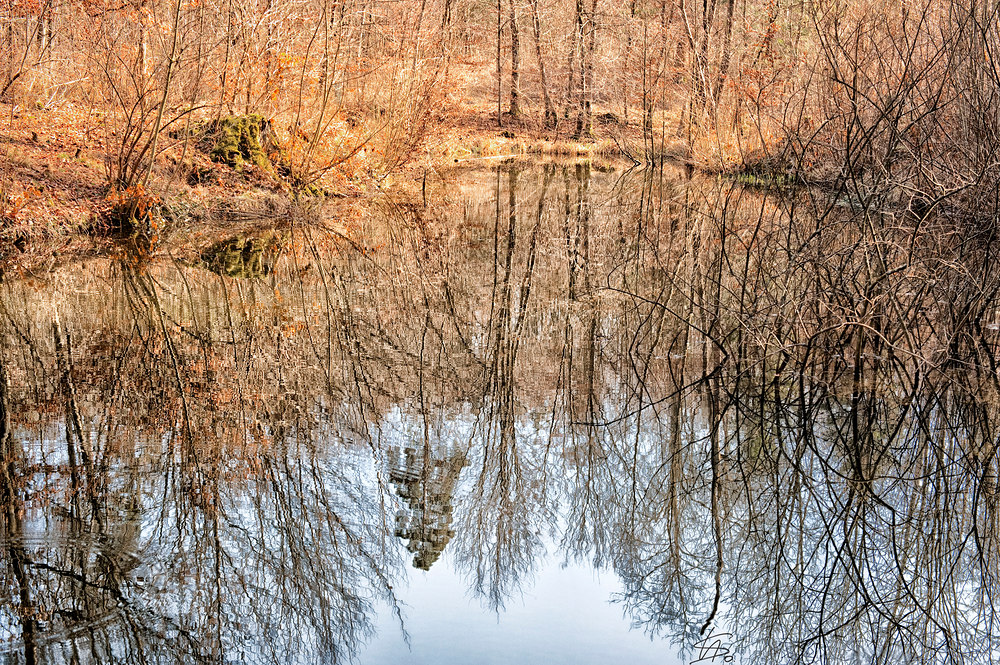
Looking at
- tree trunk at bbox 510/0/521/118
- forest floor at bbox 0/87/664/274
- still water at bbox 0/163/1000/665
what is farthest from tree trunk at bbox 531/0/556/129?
still water at bbox 0/163/1000/665

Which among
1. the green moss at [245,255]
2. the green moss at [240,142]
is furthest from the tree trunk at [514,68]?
the green moss at [245,255]

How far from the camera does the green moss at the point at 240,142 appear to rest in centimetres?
1631

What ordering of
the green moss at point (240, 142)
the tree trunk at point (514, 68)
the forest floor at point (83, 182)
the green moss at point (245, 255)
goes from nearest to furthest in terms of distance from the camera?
the green moss at point (245, 255), the forest floor at point (83, 182), the green moss at point (240, 142), the tree trunk at point (514, 68)

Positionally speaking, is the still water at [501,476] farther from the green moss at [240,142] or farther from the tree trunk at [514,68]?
the tree trunk at [514,68]

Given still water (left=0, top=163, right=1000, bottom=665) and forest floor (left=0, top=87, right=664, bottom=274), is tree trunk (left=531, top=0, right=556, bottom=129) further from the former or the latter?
still water (left=0, top=163, right=1000, bottom=665)

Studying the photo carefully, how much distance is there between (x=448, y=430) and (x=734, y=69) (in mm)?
22191

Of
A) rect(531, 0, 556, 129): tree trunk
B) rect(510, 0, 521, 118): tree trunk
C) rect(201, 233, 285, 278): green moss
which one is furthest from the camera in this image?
rect(510, 0, 521, 118): tree trunk

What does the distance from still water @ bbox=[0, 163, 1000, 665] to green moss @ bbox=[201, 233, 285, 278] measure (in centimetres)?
182

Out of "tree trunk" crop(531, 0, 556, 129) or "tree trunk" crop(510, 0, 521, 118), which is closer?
"tree trunk" crop(531, 0, 556, 129)

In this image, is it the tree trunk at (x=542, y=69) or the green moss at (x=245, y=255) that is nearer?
the green moss at (x=245, y=255)

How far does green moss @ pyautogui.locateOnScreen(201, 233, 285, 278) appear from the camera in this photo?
1127 centimetres

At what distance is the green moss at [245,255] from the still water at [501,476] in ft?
5.98

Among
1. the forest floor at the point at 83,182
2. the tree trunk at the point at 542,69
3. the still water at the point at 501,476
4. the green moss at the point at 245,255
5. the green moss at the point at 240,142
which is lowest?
the still water at the point at 501,476

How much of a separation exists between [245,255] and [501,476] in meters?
8.19
